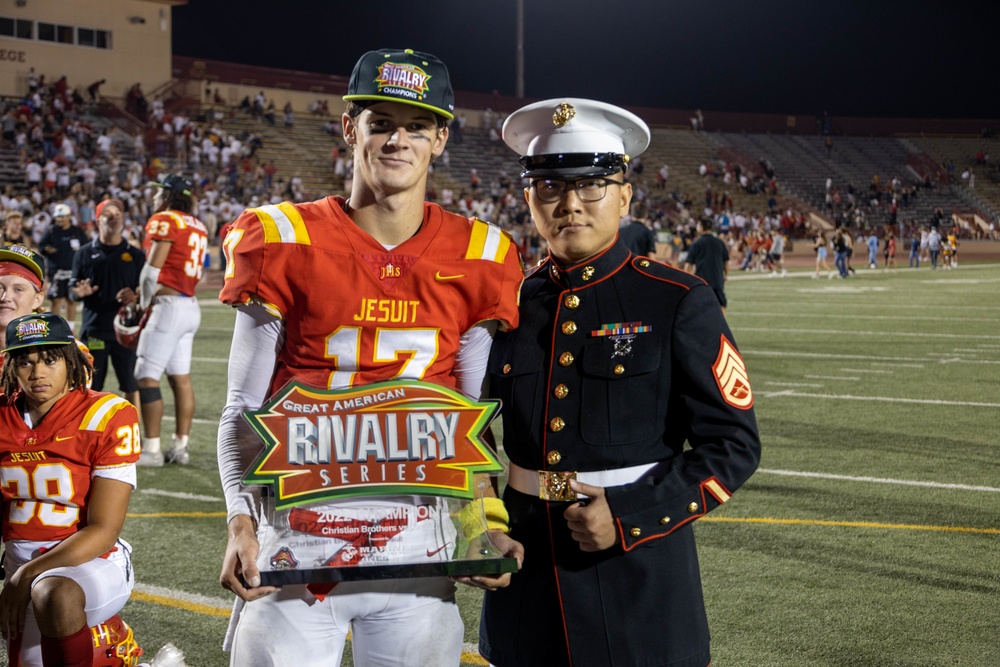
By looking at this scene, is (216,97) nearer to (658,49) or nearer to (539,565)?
(658,49)

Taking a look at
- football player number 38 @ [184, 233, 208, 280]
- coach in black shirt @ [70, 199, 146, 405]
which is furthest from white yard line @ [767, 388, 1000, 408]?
coach in black shirt @ [70, 199, 146, 405]

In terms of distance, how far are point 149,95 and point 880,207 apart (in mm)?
29921

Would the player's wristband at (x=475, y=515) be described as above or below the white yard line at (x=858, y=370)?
above

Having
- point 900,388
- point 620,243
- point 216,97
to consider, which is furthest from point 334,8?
point 620,243

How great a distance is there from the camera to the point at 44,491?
10.8 ft

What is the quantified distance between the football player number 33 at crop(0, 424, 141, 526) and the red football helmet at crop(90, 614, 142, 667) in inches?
13.4

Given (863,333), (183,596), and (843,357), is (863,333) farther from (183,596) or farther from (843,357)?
(183,596)

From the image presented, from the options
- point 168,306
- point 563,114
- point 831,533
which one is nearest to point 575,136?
point 563,114

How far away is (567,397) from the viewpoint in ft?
7.66

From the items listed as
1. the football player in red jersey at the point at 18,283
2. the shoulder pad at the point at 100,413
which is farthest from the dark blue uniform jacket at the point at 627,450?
the football player in red jersey at the point at 18,283

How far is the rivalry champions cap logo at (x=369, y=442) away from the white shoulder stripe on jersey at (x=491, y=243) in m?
0.33

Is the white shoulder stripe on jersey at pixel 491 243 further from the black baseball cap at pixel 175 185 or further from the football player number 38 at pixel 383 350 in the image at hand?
the black baseball cap at pixel 175 185

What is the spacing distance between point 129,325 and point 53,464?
13.6ft

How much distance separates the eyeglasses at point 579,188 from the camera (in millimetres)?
2348
